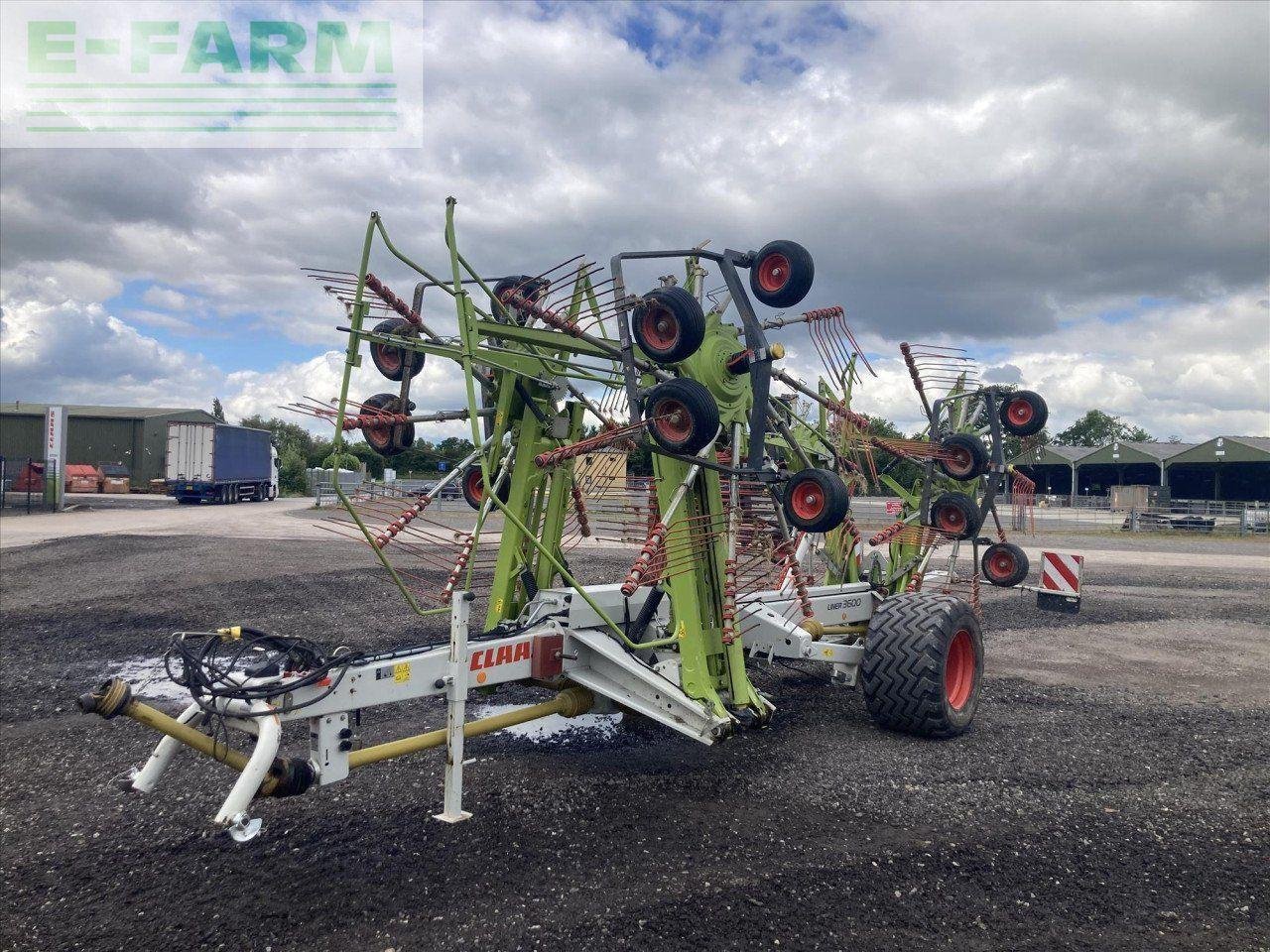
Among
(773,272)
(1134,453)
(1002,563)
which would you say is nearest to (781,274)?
(773,272)

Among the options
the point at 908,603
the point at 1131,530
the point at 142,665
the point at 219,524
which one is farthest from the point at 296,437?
the point at 908,603

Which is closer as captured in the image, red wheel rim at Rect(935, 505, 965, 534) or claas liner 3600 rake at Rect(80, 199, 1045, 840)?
claas liner 3600 rake at Rect(80, 199, 1045, 840)

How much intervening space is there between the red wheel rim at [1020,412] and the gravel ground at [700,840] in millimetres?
3176

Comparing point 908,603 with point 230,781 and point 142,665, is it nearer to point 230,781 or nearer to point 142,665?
point 230,781

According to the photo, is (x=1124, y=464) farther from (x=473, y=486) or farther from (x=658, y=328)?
(x=658, y=328)

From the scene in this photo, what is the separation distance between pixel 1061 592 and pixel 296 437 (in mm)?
72467

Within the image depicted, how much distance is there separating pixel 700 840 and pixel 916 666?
2.51 m

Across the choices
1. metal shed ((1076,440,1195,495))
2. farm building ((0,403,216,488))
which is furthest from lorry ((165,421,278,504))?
metal shed ((1076,440,1195,495))

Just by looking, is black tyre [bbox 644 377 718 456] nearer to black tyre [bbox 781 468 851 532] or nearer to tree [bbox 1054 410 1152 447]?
black tyre [bbox 781 468 851 532]

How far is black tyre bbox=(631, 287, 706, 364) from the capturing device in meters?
4.98

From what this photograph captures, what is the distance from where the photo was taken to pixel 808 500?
18.7ft

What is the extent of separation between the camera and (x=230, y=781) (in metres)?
5.67

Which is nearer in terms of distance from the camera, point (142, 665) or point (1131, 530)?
point (142, 665)

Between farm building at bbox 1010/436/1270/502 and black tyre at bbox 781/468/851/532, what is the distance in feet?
133
